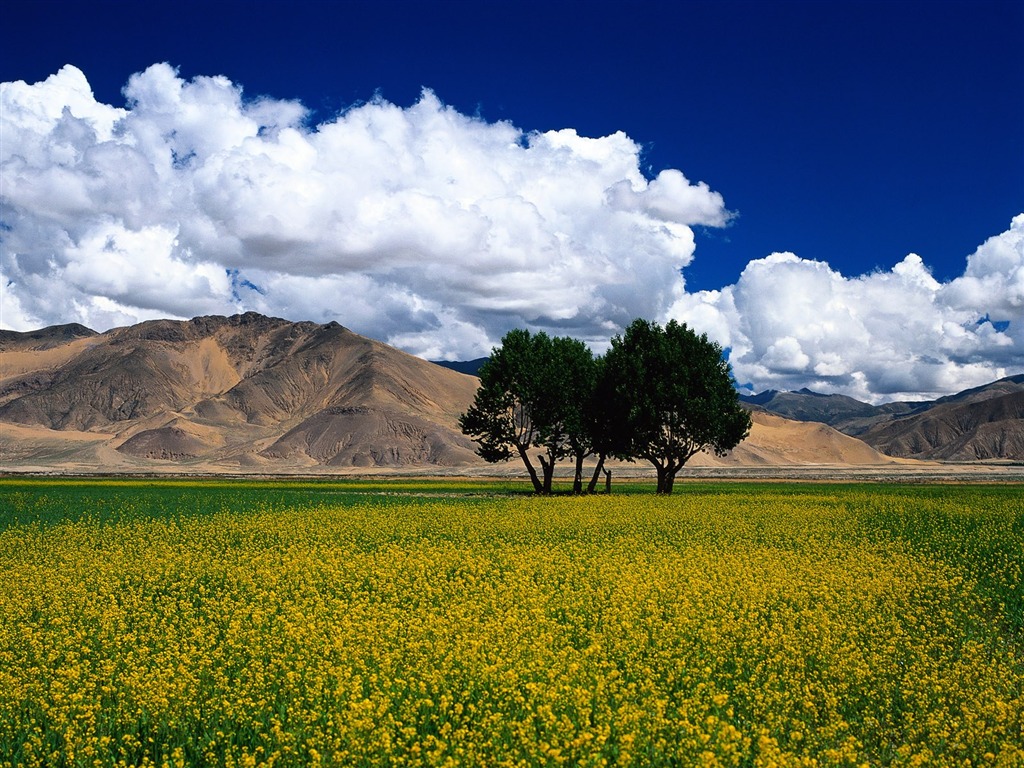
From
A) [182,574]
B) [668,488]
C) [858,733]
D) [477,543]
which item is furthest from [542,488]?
[858,733]

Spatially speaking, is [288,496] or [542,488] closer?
[288,496]

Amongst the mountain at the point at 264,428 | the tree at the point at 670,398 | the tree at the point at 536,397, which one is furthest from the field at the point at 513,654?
the mountain at the point at 264,428

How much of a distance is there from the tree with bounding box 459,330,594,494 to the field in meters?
36.2

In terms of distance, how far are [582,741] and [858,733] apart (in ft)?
14.8

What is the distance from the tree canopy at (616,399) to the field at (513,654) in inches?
1258

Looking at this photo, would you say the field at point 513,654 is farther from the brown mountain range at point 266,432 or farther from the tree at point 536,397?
the brown mountain range at point 266,432

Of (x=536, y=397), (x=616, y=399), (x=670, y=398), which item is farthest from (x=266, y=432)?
(x=670, y=398)

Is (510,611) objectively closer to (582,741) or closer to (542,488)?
(582,741)

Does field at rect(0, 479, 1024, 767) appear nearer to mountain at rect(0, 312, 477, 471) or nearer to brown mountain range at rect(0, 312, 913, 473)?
brown mountain range at rect(0, 312, 913, 473)

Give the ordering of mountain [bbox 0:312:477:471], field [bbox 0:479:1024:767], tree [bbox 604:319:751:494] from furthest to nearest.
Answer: mountain [bbox 0:312:477:471] < tree [bbox 604:319:751:494] < field [bbox 0:479:1024:767]

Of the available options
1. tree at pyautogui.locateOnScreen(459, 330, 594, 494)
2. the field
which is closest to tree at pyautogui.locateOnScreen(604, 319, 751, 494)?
tree at pyautogui.locateOnScreen(459, 330, 594, 494)

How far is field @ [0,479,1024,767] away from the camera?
9.27 metres

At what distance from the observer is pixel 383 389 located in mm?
177875

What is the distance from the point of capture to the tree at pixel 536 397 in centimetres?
6075
